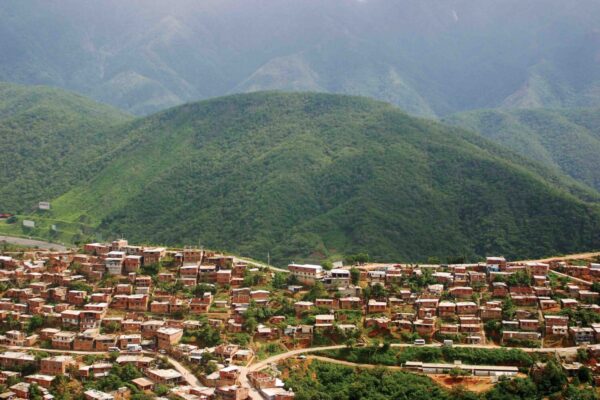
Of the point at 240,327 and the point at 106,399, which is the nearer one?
the point at 106,399

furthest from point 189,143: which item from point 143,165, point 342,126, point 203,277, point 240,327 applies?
point 240,327

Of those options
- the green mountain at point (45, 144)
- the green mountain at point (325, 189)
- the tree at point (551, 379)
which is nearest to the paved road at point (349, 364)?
the tree at point (551, 379)

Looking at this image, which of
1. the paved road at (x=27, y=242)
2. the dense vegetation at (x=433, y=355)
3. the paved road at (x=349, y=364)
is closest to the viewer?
the dense vegetation at (x=433, y=355)

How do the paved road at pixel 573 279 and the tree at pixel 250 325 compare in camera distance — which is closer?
the tree at pixel 250 325

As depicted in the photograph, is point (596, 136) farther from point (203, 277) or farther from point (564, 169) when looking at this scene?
point (203, 277)

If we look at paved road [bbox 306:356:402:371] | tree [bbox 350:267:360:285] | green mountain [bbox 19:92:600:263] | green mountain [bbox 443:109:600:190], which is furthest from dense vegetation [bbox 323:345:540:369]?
green mountain [bbox 443:109:600:190]

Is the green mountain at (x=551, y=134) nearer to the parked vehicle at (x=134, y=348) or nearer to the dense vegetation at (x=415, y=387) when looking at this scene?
the dense vegetation at (x=415, y=387)
